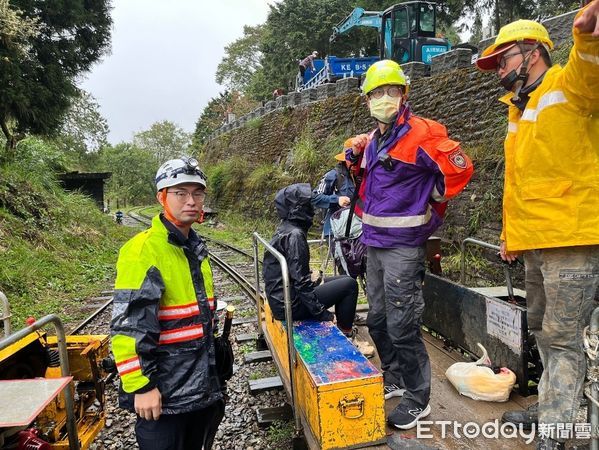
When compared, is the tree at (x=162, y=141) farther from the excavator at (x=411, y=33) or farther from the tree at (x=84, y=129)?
the excavator at (x=411, y=33)

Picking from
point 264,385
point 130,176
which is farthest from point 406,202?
point 130,176

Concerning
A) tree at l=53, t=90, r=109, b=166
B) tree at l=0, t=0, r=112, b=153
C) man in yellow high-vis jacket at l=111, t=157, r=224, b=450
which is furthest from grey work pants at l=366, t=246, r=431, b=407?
tree at l=53, t=90, r=109, b=166

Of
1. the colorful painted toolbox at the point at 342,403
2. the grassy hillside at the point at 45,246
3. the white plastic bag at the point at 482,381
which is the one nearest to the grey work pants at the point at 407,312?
the colorful painted toolbox at the point at 342,403

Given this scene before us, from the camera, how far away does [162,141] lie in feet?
211

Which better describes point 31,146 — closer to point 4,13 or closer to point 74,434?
point 4,13

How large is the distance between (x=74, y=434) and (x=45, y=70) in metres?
14.3

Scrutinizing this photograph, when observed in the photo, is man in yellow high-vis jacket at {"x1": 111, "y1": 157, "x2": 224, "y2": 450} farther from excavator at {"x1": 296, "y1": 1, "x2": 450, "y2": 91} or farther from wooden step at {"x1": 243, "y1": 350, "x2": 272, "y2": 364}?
excavator at {"x1": 296, "y1": 1, "x2": 450, "y2": 91}

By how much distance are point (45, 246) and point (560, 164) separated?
11.4 meters

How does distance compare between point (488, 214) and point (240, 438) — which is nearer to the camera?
point (240, 438)

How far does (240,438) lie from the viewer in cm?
358

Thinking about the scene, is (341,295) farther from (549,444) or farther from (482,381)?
(549,444)

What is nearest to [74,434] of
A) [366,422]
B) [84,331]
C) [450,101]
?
[366,422]

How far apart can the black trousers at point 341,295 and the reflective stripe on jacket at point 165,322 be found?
1.63m

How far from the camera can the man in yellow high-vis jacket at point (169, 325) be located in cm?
198
